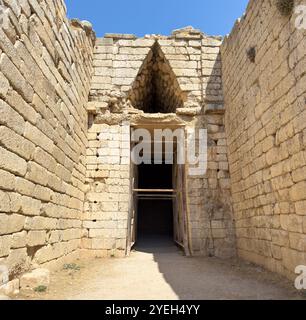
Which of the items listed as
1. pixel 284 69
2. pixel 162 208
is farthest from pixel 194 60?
pixel 162 208

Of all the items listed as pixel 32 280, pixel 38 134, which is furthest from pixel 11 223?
pixel 38 134

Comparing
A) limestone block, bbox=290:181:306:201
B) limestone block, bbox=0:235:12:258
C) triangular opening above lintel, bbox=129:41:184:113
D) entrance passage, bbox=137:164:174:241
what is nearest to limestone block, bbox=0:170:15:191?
limestone block, bbox=0:235:12:258

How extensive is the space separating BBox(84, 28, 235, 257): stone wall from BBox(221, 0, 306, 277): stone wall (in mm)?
529

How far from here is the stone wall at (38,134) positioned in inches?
137

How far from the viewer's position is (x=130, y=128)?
8.00 metres

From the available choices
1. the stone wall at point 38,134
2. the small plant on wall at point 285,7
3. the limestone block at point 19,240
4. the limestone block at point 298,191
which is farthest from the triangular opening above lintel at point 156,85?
the limestone block at point 19,240

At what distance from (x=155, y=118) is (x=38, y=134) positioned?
13.4ft

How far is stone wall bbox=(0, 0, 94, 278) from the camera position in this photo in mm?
3479

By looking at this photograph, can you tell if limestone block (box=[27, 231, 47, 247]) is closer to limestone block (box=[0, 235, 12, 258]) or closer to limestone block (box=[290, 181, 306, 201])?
limestone block (box=[0, 235, 12, 258])

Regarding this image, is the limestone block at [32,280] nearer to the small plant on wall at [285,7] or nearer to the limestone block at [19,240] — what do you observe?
the limestone block at [19,240]

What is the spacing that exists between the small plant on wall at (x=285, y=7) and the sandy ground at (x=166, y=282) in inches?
167

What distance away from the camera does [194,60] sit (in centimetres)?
841

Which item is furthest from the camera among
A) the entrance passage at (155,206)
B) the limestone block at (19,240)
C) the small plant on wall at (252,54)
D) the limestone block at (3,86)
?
the entrance passage at (155,206)

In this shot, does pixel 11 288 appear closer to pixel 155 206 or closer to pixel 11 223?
pixel 11 223
